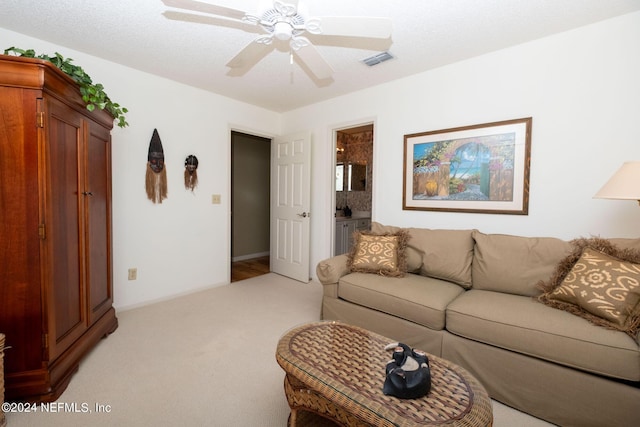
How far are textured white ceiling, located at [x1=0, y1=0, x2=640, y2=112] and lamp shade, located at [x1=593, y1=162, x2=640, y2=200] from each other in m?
1.15

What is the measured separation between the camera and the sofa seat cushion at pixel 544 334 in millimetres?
1392

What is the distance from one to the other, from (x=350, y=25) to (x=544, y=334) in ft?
6.29

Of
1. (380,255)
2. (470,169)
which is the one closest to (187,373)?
(380,255)

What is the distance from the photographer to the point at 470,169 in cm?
272

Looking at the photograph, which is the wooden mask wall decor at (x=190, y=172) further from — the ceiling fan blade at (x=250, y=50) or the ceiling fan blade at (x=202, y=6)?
the ceiling fan blade at (x=202, y=6)

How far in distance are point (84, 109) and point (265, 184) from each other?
378 centimetres

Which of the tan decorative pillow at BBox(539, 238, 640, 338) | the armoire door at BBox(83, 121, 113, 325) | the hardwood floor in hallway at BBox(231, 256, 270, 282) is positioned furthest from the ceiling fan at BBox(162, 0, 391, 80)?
the hardwood floor in hallway at BBox(231, 256, 270, 282)

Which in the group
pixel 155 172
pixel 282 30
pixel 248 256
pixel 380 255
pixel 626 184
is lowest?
pixel 248 256

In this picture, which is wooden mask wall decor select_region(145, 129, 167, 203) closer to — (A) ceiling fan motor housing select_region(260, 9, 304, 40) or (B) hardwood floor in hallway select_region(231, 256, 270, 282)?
(B) hardwood floor in hallway select_region(231, 256, 270, 282)

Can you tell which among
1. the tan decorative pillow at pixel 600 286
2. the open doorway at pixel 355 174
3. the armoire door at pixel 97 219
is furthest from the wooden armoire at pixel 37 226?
the open doorway at pixel 355 174

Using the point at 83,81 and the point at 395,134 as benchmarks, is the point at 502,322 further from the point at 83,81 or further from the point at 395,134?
the point at 83,81

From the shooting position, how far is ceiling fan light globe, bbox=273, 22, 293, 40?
59.7 inches

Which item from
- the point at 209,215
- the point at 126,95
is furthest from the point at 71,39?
the point at 209,215

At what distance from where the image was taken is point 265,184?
5.72m
